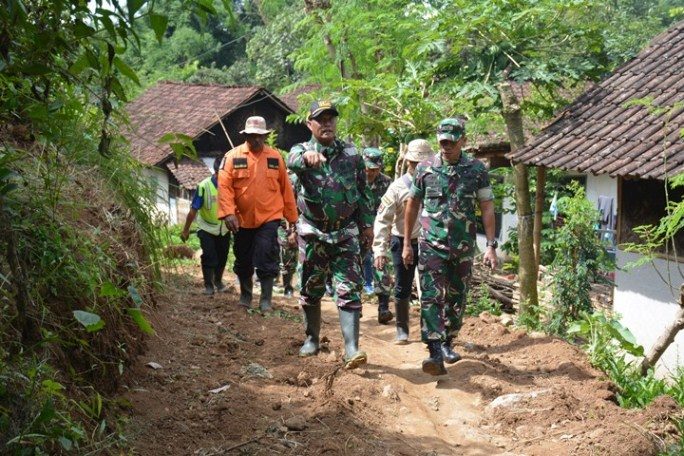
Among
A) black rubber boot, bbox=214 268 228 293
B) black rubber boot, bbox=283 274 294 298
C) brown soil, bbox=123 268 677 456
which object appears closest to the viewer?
brown soil, bbox=123 268 677 456

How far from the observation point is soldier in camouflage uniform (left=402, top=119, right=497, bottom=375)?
6.68 m

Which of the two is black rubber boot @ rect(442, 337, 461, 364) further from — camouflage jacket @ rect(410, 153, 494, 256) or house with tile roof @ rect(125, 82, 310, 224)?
house with tile roof @ rect(125, 82, 310, 224)

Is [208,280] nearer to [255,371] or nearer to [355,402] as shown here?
[255,371]

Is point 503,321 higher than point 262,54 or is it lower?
lower

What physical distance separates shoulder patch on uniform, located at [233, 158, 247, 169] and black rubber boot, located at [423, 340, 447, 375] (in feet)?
9.05

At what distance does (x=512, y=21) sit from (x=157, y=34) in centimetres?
796

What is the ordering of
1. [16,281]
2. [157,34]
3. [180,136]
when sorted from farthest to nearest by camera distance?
[180,136]
[16,281]
[157,34]

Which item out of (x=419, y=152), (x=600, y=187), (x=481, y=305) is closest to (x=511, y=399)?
(x=419, y=152)

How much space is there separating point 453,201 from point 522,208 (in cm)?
362

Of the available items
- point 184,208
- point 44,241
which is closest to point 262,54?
point 184,208

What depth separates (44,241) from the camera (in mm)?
3998

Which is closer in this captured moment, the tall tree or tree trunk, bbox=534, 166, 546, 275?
the tall tree

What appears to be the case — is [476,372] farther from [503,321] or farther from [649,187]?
[649,187]

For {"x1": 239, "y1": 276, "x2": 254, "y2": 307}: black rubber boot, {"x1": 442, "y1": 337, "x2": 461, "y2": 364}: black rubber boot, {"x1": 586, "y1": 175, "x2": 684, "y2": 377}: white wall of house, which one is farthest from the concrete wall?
{"x1": 442, "y1": 337, "x2": 461, "y2": 364}: black rubber boot
